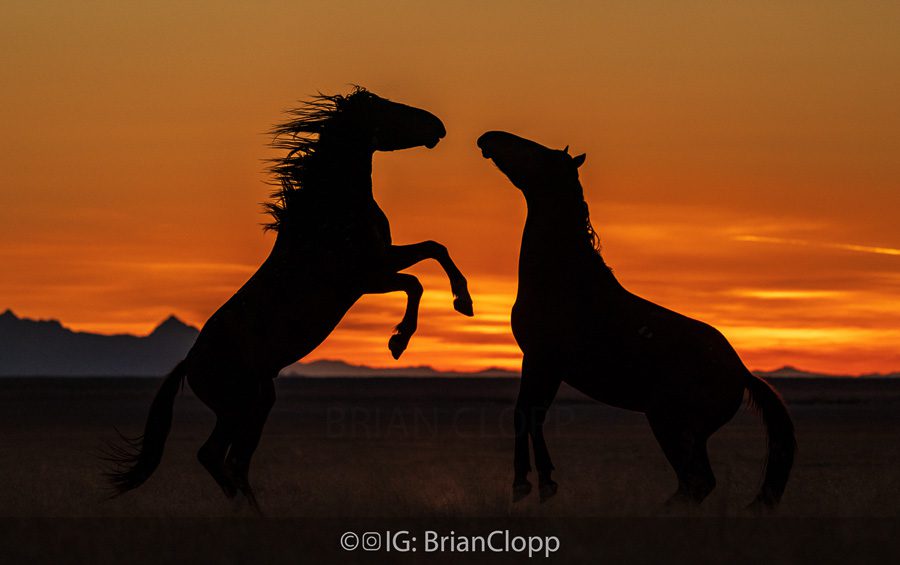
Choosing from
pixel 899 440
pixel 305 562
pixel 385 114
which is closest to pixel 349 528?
pixel 305 562

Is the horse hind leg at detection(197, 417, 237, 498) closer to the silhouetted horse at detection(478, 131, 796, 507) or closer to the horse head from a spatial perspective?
the silhouetted horse at detection(478, 131, 796, 507)

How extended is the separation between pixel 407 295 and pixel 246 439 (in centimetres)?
205

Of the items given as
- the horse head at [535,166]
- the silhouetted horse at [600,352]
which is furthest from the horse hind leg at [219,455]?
the horse head at [535,166]

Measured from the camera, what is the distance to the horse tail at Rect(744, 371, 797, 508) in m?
12.0

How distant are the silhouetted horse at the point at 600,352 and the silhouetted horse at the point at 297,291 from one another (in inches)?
34.7

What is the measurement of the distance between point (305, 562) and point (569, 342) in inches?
137

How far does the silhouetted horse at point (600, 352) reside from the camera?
11.5m

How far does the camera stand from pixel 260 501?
12.7 m

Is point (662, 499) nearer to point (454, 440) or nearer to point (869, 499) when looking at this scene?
point (869, 499)

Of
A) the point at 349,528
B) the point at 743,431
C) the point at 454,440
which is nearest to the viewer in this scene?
the point at 349,528

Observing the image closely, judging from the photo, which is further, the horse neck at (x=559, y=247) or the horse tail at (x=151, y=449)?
the horse tail at (x=151, y=449)

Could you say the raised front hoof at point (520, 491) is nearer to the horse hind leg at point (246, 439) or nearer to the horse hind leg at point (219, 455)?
the horse hind leg at point (246, 439)

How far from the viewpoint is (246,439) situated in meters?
12.1

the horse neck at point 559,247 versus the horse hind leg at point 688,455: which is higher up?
the horse neck at point 559,247
